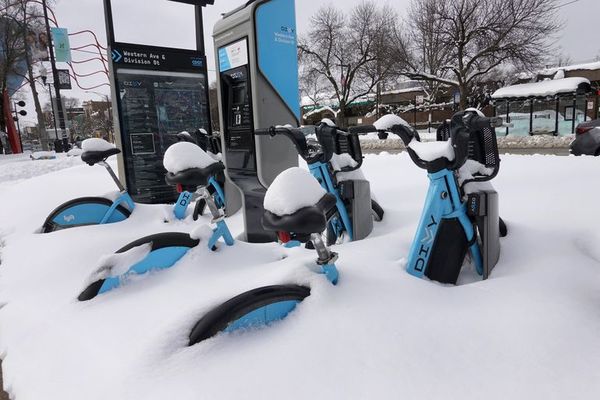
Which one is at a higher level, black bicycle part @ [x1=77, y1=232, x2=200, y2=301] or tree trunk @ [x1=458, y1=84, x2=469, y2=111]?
tree trunk @ [x1=458, y1=84, x2=469, y2=111]

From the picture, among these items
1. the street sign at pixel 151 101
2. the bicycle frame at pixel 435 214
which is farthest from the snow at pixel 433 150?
the street sign at pixel 151 101

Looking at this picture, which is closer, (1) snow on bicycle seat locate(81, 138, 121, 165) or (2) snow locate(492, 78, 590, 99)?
(1) snow on bicycle seat locate(81, 138, 121, 165)

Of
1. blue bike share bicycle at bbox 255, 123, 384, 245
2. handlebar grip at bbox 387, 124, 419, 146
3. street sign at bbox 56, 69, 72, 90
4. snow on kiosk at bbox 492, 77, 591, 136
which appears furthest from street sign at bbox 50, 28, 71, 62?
snow on kiosk at bbox 492, 77, 591, 136

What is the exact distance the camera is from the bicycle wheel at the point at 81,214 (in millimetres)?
3904

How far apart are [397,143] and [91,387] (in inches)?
849

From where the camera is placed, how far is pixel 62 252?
2.96m

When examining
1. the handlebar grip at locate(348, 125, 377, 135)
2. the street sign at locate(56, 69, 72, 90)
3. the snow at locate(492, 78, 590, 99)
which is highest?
the street sign at locate(56, 69, 72, 90)

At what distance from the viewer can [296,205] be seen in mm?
1499

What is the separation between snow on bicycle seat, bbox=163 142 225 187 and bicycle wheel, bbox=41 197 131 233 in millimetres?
2141

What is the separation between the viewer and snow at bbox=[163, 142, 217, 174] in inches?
93.6

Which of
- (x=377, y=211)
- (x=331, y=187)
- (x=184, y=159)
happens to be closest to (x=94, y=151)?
(x=184, y=159)

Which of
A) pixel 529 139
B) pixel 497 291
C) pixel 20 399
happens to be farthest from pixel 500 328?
pixel 529 139

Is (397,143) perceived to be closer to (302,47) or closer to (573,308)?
(302,47)

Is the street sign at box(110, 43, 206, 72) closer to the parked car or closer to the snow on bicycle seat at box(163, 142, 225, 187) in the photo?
the snow on bicycle seat at box(163, 142, 225, 187)
